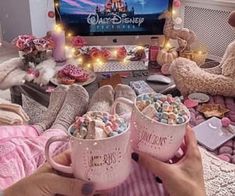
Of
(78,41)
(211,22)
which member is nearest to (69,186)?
(78,41)

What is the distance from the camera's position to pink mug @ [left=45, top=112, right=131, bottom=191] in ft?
1.85

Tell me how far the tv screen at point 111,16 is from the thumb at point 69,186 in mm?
1047

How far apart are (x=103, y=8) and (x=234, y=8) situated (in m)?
0.73

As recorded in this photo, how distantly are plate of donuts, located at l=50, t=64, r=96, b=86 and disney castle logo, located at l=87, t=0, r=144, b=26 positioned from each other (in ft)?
0.74

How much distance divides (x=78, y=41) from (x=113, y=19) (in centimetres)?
18

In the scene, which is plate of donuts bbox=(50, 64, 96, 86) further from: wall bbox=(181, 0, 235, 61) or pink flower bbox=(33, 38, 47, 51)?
wall bbox=(181, 0, 235, 61)

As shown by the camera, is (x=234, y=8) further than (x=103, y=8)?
Yes

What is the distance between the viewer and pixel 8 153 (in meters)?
0.96

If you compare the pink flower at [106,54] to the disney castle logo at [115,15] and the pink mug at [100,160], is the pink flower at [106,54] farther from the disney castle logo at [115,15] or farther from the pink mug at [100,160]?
the pink mug at [100,160]

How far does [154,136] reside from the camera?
0.61 m

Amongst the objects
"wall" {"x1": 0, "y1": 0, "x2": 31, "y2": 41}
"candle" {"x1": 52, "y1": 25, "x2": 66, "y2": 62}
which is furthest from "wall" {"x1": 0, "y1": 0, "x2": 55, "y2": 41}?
"candle" {"x1": 52, "y1": 25, "x2": 66, "y2": 62}

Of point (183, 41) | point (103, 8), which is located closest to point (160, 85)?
point (183, 41)

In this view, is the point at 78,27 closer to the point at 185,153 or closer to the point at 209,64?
the point at 209,64

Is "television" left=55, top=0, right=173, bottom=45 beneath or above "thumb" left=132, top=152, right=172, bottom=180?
above
